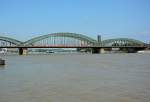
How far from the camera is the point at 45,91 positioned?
16.0 metres

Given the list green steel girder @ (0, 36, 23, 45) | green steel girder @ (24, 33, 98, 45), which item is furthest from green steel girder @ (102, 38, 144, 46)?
green steel girder @ (0, 36, 23, 45)

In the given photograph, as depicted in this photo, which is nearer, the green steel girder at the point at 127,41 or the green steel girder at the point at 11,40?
the green steel girder at the point at 11,40

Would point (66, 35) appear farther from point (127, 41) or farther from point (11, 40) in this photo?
point (127, 41)

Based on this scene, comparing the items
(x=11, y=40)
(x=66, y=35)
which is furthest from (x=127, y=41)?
(x=11, y=40)

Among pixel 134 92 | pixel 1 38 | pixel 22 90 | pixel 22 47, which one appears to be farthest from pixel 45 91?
pixel 1 38

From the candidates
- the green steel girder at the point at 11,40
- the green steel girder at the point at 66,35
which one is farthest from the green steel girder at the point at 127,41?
the green steel girder at the point at 11,40

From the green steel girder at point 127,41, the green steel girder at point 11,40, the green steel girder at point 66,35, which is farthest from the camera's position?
the green steel girder at point 127,41

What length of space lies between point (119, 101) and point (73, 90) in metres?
3.84

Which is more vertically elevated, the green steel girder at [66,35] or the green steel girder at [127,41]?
the green steel girder at [66,35]

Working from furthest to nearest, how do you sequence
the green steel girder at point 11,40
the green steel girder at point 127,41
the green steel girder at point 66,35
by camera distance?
the green steel girder at point 127,41, the green steel girder at point 66,35, the green steel girder at point 11,40

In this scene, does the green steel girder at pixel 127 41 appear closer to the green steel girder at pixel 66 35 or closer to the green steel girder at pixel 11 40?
the green steel girder at pixel 66 35

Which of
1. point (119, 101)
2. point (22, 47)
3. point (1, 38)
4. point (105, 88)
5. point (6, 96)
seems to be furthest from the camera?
point (1, 38)

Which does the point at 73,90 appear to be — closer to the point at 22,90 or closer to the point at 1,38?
the point at 22,90

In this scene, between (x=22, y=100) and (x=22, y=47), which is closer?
(x=22, y=100)
